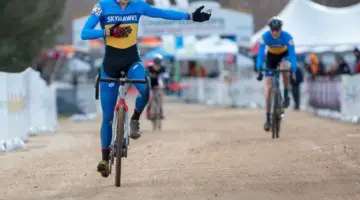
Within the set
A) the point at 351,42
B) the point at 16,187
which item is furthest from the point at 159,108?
the point at 16,187

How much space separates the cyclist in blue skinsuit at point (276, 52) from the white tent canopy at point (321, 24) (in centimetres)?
1227

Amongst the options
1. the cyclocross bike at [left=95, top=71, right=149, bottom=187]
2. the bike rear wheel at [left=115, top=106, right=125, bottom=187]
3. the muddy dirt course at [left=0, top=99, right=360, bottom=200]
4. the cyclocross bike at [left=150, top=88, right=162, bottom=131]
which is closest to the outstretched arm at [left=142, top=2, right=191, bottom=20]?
the cyclocross bike at [left=95, top=71, right=149, bottom=187]

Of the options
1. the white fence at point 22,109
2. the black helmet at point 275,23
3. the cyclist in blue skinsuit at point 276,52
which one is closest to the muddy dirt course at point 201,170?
the white fence at point 22,109

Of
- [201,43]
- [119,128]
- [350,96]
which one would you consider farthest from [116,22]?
[201,43]

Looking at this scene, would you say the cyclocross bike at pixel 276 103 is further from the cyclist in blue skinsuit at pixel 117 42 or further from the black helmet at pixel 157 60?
the cyclist in blue skinsuit at pixel 117 42

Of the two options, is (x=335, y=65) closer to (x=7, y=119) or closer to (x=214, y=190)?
(x=7, y=119)

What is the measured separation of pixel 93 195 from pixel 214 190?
1208mm

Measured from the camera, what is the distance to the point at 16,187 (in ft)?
33.0

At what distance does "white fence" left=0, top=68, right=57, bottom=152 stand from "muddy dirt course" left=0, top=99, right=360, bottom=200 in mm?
442

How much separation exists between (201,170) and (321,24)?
745 inches

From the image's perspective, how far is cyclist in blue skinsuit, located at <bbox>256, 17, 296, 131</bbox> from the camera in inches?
611

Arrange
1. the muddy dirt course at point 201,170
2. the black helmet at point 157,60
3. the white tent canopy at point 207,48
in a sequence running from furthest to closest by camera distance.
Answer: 1. the white tent canopy at point 207,48
2. the black helmet at point 157,60
3. the muddy dirt course at point 201,170

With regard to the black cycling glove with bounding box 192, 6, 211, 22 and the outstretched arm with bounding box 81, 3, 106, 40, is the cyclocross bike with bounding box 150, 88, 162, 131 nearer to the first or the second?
the black cycling glove with bounding box 192, 6, 211, 22

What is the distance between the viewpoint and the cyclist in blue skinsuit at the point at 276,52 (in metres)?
15.5
